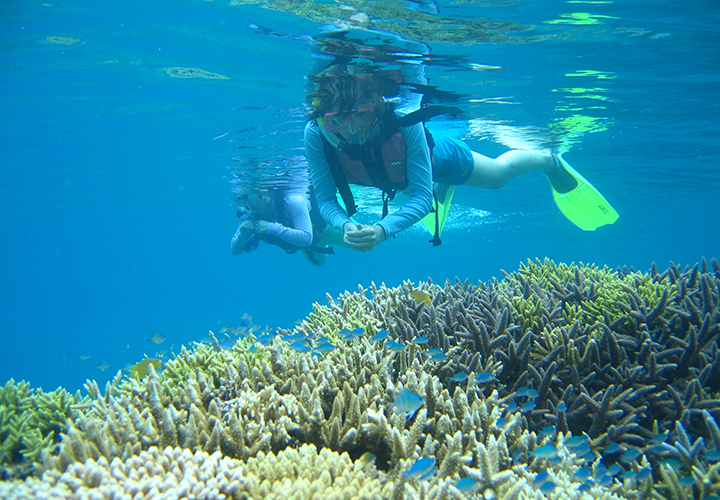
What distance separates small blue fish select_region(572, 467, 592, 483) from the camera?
2.78 meters

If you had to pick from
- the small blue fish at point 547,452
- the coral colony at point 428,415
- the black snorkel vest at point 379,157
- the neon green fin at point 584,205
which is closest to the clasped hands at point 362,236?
the coral colony at point 428,415

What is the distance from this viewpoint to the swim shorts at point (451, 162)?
7.70 metres

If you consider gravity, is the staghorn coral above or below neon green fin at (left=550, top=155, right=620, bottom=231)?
below

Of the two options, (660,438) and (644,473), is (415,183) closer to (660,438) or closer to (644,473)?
(660,438)

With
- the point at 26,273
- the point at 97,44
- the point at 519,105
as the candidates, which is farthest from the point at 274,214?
the point at 26,273

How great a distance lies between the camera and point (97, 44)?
1062cm

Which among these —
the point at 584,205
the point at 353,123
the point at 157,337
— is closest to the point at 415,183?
A: the point at 353,123

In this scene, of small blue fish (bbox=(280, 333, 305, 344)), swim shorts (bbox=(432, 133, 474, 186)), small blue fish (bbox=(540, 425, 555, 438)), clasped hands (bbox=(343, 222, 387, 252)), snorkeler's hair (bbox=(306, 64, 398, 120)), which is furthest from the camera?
snorkeler's hair (bbox=(306, 64, 398, 120))

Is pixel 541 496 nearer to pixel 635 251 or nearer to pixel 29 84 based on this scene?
pixel 29 84

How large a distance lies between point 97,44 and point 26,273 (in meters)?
119

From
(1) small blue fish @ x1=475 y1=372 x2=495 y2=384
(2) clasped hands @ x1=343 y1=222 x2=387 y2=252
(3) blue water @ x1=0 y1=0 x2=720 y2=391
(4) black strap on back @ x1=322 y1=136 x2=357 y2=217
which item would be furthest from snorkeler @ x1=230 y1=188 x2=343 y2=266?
(1) small blue fish @ x1=475 y1=372 x2=495 y2=384

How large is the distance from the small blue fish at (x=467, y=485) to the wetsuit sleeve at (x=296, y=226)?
889 centimetres

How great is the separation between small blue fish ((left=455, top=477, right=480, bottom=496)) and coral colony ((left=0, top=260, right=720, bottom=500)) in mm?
18

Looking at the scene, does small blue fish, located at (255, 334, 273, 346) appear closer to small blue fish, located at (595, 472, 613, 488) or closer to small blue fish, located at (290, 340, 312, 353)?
small blue fish, located at (290, 340, 312, 353)
